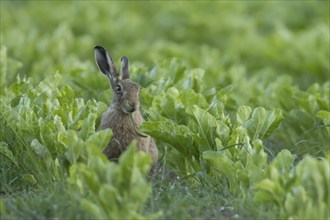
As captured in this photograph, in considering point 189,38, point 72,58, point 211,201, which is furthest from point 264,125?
point 189,38

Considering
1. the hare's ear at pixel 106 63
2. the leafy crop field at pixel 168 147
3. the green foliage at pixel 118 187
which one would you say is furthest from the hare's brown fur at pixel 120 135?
the green foliage at pixel 118 187

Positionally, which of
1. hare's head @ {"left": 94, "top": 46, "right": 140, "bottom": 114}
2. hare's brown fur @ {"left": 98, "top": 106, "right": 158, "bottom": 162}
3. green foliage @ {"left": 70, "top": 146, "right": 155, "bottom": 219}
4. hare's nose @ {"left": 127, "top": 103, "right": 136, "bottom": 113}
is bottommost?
green foliage @ {"left": 70, "top": 146, "right": 155, "bottom": 219}

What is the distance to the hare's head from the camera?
5.69 metres

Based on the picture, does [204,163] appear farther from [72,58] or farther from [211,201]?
[72,58]

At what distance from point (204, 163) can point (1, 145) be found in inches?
48.8

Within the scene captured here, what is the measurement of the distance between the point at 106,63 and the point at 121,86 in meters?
0.33

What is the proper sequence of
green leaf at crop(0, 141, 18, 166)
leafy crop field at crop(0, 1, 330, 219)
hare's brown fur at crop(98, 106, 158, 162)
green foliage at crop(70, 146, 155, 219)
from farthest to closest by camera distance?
hare's brown fur at crop(98, 106, 158, 162) < green leaf at crop(0, 141, 18, 166) < leafy crop field at crop(0, 1, 330, 219) < green foliage at crop(70, 146, 155, 219)

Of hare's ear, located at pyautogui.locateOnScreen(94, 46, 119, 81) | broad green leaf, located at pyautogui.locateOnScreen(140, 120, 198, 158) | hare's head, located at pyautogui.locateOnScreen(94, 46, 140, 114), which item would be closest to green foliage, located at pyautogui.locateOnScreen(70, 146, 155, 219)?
broad green leaf, located at pyautogui.locateOnScreen(140, 120, 198, 158)

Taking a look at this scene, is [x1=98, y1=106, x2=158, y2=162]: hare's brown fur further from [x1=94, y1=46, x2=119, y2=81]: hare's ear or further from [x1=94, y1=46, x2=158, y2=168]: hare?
[x1=94, y1=46, x2=119, y2=81]: hare's ear

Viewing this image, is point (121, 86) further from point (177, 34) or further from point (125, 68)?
point (177, 34)

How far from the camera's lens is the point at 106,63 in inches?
239

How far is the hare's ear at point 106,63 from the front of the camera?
19.6ft

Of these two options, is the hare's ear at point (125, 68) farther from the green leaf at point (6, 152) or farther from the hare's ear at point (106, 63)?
the green leaf at point (6, 152)

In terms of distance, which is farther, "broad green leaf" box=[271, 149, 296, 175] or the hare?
the hare
